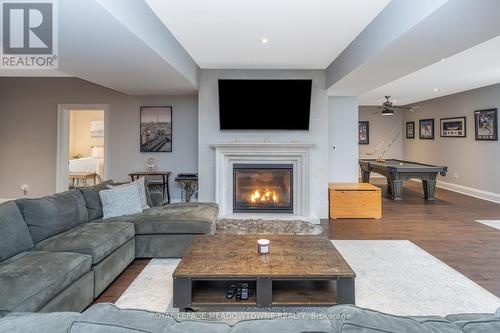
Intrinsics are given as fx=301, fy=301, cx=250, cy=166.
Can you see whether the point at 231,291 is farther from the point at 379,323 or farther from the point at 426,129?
the point at 426,129

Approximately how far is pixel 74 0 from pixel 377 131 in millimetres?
10669

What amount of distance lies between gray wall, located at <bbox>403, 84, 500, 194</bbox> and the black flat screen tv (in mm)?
4878

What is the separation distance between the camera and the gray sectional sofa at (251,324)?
2.38 feet

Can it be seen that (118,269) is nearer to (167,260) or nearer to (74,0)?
(167,260)

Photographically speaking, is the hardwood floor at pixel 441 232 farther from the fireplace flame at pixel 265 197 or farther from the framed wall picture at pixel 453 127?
the framed wall picture at pixel 453 127

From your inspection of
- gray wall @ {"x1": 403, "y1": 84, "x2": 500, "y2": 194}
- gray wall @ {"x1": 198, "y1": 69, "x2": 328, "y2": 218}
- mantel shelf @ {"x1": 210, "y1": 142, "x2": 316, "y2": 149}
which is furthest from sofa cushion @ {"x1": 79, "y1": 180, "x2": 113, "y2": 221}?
gray wall @ {"x1": 403, "y1": 84, "x2": 500, "y2": 194}

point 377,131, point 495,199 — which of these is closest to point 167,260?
point 495,199

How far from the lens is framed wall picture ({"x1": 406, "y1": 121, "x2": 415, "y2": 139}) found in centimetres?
1025

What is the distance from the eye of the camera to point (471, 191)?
298 inches

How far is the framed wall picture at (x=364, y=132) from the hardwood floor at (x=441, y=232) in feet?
13.5

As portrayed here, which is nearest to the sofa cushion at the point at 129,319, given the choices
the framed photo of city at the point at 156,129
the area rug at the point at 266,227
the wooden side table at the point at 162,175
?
the area rug at the point at 266,227

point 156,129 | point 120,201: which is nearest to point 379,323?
point 120,201

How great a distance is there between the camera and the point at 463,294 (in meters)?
2.63

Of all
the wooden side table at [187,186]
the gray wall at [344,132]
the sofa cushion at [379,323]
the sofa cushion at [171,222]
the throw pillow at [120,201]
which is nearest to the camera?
the sofa cushion at [379,323]
